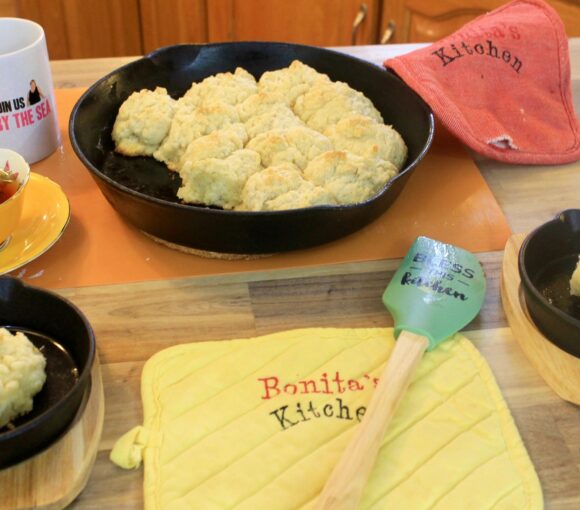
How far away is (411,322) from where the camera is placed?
0.76m

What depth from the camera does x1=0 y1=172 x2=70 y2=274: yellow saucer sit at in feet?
2.81

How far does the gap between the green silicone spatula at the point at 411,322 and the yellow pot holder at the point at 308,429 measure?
0.02 metres

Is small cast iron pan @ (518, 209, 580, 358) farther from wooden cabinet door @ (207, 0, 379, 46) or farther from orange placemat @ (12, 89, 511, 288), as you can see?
wooden cabinet door @ (207, 0, 379, 46)

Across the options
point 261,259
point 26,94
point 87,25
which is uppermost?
point 26,94

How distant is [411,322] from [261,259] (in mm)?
227

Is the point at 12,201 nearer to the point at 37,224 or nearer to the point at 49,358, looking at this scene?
the point at 37,224

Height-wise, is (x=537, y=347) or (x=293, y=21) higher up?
(x=537, y=347)

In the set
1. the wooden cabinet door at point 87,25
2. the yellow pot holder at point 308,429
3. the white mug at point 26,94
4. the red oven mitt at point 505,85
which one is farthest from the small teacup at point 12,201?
the wooden cabinet door at point 87,25

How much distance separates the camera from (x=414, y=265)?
0.84 m

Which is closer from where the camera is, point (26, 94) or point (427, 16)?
point (26, 94)

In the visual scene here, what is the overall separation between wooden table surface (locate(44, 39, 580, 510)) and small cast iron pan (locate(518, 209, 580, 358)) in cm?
5

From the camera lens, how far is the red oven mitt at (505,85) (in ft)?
3.53

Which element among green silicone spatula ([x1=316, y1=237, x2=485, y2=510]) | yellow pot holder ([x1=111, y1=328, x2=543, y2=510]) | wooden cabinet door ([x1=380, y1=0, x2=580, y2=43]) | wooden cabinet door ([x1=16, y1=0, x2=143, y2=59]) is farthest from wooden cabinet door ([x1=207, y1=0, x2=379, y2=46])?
yellow pot holder ([x1=111, y1=328, x2=543, y2=510])

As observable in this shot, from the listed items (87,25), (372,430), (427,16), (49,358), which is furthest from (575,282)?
(87,25)
